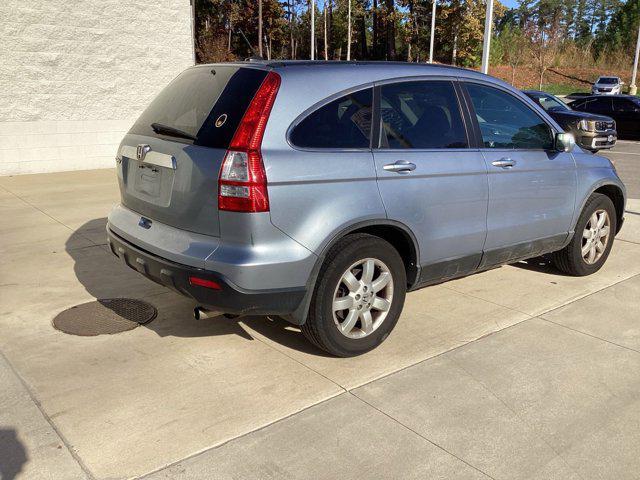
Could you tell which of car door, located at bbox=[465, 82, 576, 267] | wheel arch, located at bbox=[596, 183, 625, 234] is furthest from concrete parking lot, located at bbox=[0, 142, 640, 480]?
wheel arch, located at bbox=[596, 183, 625, 234]

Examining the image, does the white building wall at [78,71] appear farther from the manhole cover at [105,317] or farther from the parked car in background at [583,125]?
the parked car in background at [583,125]

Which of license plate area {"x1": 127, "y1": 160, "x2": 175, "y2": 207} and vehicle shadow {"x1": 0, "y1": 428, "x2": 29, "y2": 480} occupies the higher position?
license plate area {"x1": 127, "y1": 160, "x2": 175, "y2": 207}

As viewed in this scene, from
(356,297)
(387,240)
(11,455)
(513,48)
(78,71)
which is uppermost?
(513,48)

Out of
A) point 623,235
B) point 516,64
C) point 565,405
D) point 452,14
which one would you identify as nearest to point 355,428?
point 565,405

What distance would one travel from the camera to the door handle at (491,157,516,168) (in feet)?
14.6

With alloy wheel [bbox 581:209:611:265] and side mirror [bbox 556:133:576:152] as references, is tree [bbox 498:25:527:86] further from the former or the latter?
side mirror [bbox 556:133:576:152]

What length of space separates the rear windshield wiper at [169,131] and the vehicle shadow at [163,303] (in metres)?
1.25

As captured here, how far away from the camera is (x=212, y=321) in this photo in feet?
14.6

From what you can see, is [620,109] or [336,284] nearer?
[336,284]

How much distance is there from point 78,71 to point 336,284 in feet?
33.8

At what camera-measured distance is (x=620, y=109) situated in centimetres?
2088

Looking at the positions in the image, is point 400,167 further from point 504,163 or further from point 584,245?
point 584,245

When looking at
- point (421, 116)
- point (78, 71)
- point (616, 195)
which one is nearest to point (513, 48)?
point (78, 71)

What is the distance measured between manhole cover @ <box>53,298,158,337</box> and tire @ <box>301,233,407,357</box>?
4.85 ft
